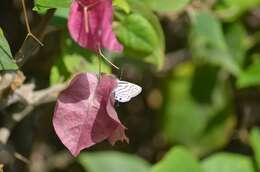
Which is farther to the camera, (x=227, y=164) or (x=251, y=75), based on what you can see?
(x=251, y=75)

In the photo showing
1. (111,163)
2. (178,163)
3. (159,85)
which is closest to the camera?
(178,163)

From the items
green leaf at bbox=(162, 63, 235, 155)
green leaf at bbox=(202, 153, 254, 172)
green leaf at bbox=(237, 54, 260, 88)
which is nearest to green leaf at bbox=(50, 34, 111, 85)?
green leaf at bbox=(202, 153, 254, 172)

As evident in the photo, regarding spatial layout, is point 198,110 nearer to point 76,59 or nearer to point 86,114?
point 76,59

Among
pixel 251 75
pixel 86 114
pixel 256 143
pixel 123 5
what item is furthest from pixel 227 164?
pixel 86 114

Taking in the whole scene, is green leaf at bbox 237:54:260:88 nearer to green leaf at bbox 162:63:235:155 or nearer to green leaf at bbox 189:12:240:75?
green leaf at bbox 189:12:240:75

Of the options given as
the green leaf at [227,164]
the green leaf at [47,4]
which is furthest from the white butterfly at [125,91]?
the green leaf at [227,164]

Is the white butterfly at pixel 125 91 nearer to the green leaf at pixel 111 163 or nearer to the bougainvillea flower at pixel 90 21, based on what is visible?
the bougainvillea flower at pixel 90 21

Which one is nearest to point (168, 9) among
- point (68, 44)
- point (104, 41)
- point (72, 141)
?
point (68, 44)
